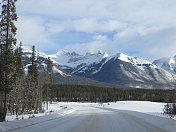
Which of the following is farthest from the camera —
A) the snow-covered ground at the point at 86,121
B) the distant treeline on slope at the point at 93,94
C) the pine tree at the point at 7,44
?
the distant treeline on slope at the point at 93,94

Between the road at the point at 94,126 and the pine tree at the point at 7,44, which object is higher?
the pine tree at the point at 7,44

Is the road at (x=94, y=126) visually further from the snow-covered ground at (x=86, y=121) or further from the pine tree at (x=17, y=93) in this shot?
the pine tree at (x=17, y=93)

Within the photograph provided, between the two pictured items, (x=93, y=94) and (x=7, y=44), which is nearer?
(x=7, y=44)

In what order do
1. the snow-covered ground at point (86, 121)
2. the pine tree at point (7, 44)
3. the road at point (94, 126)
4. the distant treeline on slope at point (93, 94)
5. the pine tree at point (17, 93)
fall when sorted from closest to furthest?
the road at point (94, 126)
the snow-covered ground at point (86, 121)
the pine tree at point (7, 44)
the pine tree at point (17, 93)
the distant treeline on slope at point (93, 94)

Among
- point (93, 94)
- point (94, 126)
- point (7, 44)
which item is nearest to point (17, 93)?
point (7, 44)

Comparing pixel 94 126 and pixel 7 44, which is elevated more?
pixel 7 44

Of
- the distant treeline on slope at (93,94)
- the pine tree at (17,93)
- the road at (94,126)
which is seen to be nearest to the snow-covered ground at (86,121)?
the road at (94,126)

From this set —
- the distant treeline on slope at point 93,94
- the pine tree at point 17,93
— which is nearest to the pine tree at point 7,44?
the pine tree at point 17,93

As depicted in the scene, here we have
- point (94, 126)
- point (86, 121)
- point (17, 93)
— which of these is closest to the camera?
point (94, 126)

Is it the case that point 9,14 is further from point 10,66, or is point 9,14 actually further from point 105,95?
point 105,95

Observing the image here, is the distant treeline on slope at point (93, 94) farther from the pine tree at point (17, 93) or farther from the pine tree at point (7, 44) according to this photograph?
Result: the pine tree at point (7, 44)

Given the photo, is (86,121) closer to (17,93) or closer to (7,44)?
(7,44)

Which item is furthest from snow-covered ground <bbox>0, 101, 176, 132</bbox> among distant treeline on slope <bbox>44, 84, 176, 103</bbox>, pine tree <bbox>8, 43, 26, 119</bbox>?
distant treeline on slope <bbox>44, 84, 176, 103</bbox>

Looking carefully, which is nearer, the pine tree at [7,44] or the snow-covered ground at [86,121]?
the snow-covered ground at [86,121]
